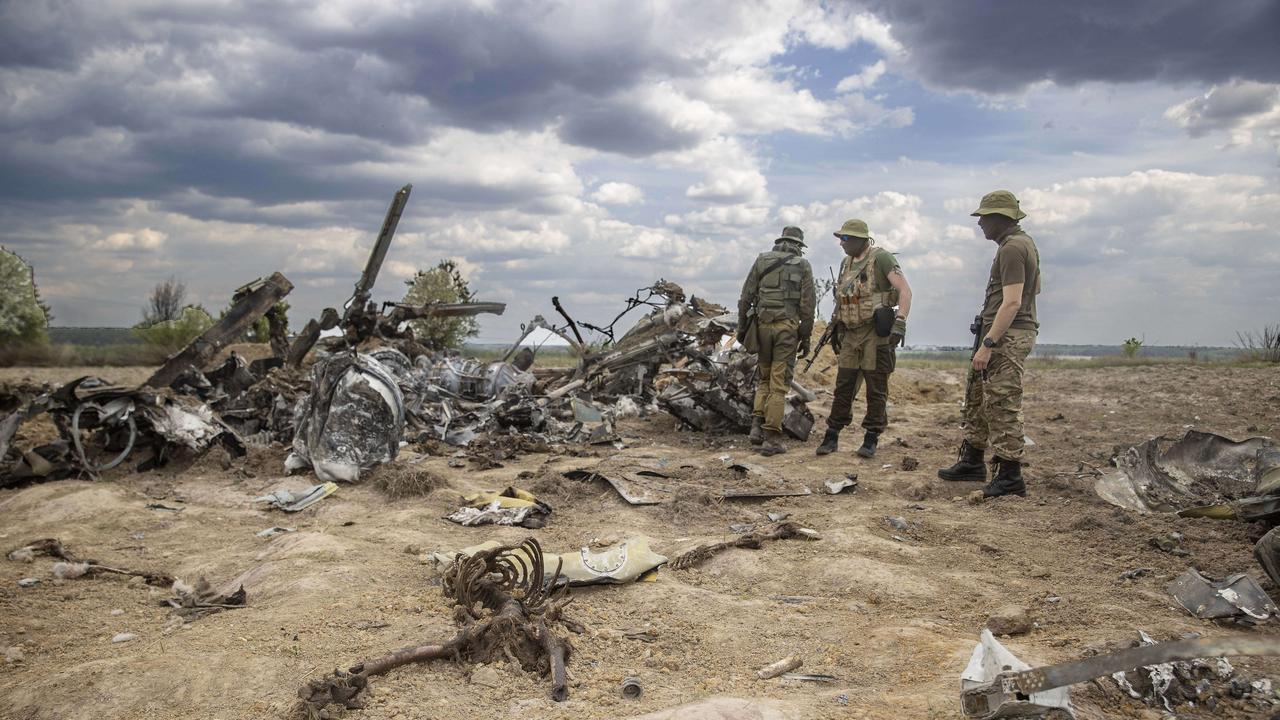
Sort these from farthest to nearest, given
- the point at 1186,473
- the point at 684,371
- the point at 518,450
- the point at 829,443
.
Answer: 1. the point at 684,371
2. the point at 518,450
3. the point at 829,443
4. the point at 1186,473

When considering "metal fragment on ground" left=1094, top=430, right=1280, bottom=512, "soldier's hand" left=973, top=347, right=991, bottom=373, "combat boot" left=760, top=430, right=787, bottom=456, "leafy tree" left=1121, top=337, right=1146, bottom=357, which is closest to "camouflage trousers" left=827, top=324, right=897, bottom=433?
"combat boot" left=760, top=430, right=787, bottom=456

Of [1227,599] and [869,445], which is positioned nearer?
[1227,599]

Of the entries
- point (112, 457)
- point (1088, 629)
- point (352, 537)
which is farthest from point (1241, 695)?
point (112, 457)

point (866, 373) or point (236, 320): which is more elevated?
point (236, 320)

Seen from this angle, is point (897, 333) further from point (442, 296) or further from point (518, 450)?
point (442, 296)

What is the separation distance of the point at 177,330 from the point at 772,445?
55.0ft

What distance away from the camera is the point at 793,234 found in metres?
8.76

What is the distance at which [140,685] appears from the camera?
3.09 metres

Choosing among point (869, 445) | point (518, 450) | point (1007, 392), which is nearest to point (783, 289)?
point (869, 445)

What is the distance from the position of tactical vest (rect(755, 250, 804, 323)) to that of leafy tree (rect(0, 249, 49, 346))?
18790 millimetres

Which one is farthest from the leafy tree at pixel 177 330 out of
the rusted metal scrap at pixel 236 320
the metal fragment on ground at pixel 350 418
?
the metal fragment on ground at pixel 350 418

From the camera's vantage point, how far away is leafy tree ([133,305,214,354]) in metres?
19.3

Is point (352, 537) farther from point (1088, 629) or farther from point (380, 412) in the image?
point (1088, 629)

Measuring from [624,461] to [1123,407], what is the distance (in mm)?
7649
